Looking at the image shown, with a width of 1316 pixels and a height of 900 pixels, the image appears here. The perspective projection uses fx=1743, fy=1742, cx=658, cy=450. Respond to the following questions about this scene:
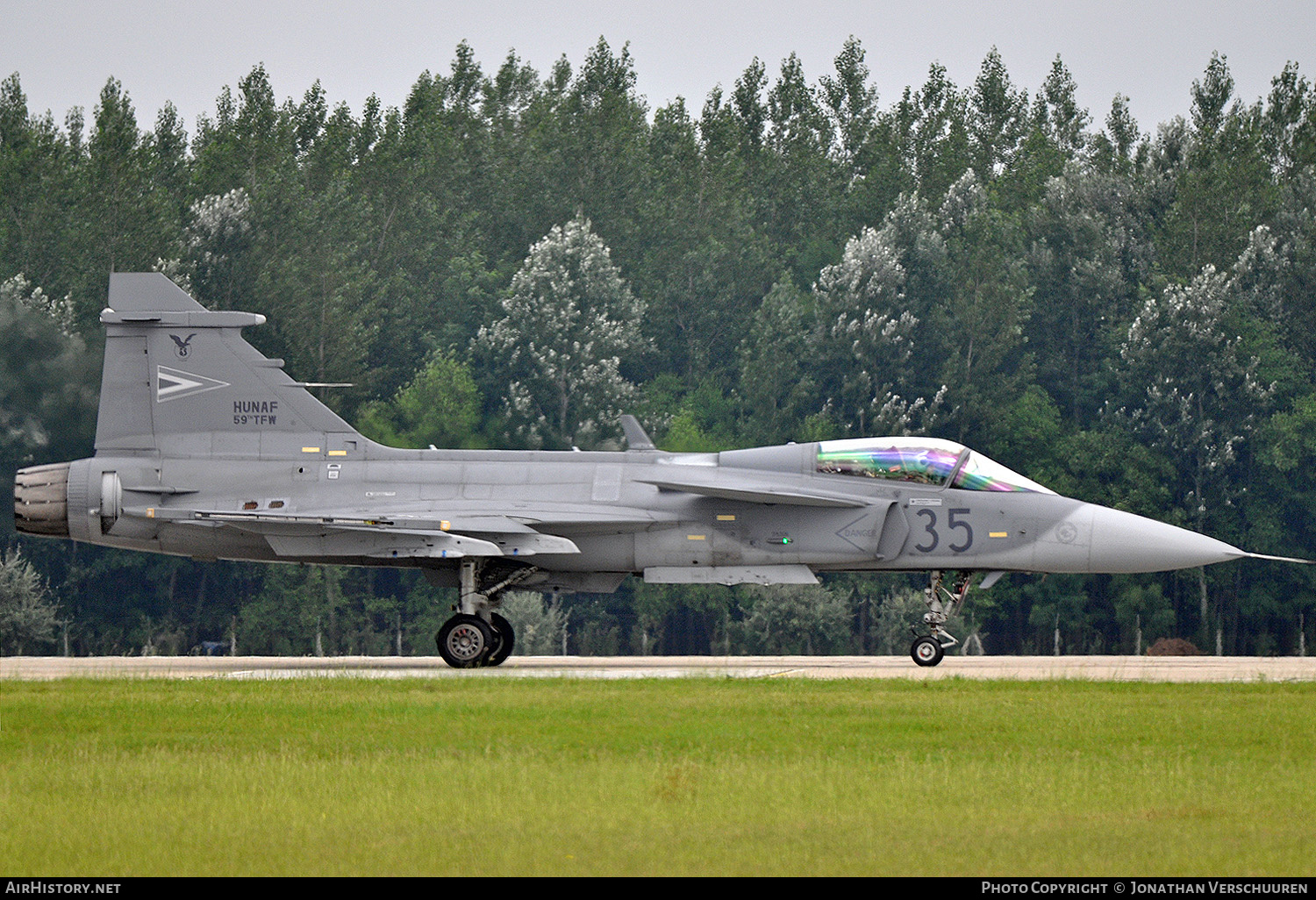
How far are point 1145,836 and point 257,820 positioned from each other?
15.6 feet

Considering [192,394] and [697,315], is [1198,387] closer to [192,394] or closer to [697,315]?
[697,315]

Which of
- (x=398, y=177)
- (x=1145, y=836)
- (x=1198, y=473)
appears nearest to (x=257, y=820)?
(x=1145, y=836)

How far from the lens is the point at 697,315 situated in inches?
2311

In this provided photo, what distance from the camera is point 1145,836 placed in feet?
29.8

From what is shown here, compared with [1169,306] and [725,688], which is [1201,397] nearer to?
[1169,306]

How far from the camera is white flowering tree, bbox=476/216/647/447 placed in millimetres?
46375

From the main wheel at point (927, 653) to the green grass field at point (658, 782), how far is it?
4.76m

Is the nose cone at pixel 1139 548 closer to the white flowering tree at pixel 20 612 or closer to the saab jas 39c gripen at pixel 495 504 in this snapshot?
the saab jas 39c gripen at pixel 495 504

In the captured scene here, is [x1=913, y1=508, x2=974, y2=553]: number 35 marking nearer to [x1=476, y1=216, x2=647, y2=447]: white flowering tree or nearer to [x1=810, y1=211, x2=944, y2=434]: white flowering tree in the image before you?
[x1=476, y1=216, x2=647, y2=447]: white flowering tree

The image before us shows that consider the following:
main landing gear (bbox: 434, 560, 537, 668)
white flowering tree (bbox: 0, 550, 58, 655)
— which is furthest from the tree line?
main landing gear (bbox: 434, 560, 537, 668)

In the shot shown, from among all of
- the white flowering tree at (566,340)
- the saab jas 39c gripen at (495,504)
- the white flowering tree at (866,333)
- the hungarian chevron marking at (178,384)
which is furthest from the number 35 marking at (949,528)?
the white flowering tree at (866,333)

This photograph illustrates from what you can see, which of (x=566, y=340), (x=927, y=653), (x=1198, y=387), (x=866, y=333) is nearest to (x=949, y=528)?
(x=927, y=653)

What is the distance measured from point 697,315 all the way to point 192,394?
37.1 m

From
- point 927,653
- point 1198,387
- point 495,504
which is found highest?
point 1198,387
